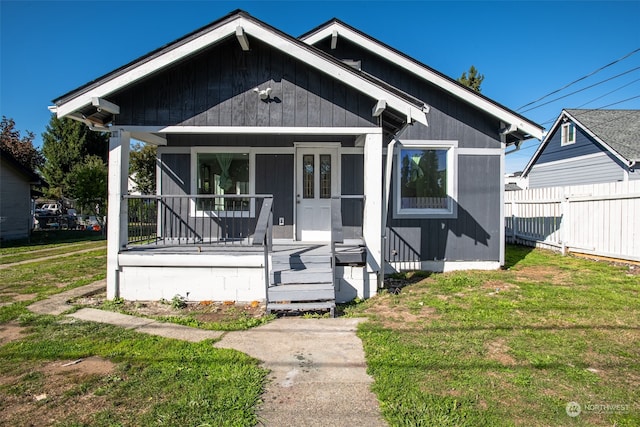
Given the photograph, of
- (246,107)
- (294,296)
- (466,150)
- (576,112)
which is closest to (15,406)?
(294,296)

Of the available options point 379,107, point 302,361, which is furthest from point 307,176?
point 302,361

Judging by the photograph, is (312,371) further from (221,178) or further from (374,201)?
(221,178)

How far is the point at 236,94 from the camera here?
605 centimetres

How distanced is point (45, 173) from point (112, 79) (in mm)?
31156

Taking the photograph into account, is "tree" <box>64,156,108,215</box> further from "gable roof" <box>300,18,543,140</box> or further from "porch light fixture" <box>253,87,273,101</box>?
"porch light fixture" <box>253,87,273,101</box>

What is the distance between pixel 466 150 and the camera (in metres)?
8.11

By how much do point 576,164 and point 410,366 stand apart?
19111 mm

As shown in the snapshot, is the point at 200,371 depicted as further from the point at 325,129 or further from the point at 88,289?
the point at 88,289

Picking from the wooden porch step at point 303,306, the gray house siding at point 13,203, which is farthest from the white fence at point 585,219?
the gray house siding at point 13,203

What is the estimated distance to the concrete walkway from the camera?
8.89 ft

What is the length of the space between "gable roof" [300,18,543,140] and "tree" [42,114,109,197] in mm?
28749

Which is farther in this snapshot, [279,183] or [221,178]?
[221,178]

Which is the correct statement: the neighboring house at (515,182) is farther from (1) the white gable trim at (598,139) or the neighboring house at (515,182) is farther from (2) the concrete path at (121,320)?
(2) the concrete path at (121,320)

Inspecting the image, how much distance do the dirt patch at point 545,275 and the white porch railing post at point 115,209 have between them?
7.68 meters
